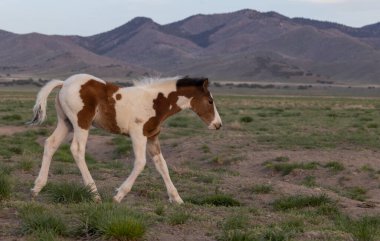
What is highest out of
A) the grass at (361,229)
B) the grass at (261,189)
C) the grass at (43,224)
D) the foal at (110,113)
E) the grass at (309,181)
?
the foal at (110,113)

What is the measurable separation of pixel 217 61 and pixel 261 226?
16338cm

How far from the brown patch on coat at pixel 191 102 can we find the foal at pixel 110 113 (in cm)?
2

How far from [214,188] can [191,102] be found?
2.29 meters

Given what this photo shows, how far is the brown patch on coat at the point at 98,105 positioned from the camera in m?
10.0

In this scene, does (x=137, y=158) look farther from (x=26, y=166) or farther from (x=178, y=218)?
(x=26, y=166)

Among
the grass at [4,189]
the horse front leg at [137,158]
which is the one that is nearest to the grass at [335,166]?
the horse front leg at [137,158]

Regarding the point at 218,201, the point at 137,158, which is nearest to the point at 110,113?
the point at 137,158

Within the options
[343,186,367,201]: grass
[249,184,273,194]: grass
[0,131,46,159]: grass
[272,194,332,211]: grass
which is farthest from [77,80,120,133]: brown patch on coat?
[0,131,46,159]: grass

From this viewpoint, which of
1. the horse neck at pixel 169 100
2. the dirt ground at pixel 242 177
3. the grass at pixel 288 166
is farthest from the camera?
the grass at pixel 288 166

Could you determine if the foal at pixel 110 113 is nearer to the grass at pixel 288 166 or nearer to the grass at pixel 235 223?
the grass at pixel 235 223

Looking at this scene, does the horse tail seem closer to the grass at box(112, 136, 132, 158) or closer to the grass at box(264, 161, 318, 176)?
the grass at box(264, 161, 318, 176)

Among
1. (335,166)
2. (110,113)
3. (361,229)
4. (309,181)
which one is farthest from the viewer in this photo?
(335,166)

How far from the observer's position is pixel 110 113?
33.1ft

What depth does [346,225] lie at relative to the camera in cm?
829
